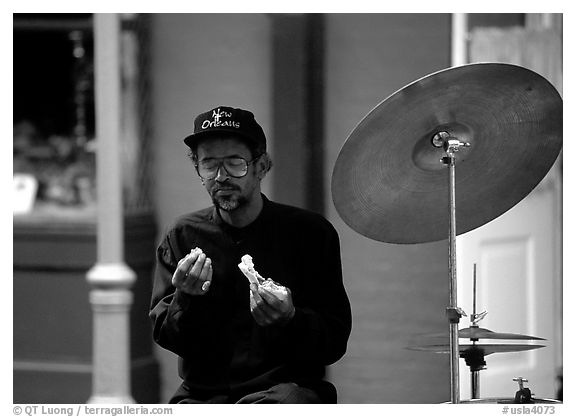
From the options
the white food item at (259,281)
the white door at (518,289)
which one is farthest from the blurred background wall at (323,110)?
the white food item at (259,281)

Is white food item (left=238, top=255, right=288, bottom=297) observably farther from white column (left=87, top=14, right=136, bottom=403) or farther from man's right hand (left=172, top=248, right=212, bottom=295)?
white column (left=87, top=14, right=136, bottom=403)

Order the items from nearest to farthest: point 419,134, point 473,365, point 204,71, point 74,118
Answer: point 419,134 → point 473,365 → point 204,71 → point 74,118

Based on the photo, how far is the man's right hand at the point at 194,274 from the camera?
2.73m

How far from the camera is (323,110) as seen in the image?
385 centimetres

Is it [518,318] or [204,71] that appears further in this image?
[204,71]

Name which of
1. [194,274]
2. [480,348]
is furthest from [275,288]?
[480,348]

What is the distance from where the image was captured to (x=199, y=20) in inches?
147

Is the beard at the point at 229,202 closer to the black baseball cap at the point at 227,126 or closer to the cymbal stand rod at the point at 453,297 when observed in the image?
the black baseball cap at the point at 227,126

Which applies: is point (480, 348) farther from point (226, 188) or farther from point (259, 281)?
point (226, 188)

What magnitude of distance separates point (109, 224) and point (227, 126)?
48.9 inches

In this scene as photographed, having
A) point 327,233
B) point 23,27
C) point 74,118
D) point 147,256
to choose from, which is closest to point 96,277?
point 147,256
